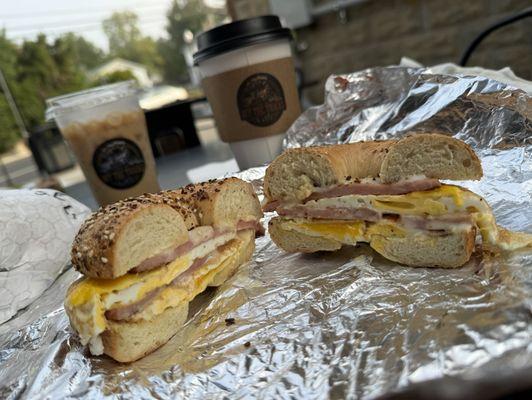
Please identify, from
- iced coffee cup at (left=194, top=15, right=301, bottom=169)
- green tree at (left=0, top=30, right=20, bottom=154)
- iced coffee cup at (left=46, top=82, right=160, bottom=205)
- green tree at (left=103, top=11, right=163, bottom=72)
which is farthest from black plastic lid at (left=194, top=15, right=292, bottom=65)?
green tree at (left=103, top=11, right=163, bottom=72)

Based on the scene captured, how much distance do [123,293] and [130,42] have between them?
41960 millimetres

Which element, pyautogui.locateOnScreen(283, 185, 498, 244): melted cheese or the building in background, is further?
the building in background

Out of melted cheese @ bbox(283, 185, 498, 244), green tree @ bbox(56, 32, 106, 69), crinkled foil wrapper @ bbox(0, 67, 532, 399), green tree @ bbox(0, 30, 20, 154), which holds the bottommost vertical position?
crinkled foil wrapper @ bbox(0, 67, 532, 399)

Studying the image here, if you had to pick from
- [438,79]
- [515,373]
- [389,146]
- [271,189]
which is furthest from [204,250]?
[438,79]

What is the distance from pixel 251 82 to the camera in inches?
72.9

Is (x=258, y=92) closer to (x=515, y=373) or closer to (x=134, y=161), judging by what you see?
(x=134, y=161)

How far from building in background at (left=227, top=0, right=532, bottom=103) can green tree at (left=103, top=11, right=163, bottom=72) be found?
35319 mm

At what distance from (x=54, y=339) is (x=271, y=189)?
82cm

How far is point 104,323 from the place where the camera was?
1.03 meters

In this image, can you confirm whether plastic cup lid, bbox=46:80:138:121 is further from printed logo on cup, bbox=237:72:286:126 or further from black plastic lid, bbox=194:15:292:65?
printed logo on cup, bbox=237:72:286:126

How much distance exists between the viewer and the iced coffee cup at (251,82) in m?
1.79

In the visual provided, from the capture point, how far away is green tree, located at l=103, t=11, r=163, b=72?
36.7 m

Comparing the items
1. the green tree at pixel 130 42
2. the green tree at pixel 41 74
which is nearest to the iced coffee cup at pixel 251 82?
the green tree at pixel 41 74

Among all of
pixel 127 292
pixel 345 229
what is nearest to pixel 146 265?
pixel 127 292
